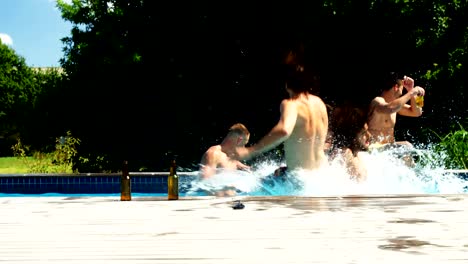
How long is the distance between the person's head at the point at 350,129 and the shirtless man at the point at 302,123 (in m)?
1.25

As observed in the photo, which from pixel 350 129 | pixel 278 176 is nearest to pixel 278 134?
pixel 278 176

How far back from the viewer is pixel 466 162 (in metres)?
10.4

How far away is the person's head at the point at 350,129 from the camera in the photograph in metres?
7.56

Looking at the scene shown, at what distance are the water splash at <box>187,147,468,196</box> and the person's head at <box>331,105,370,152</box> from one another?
0.20 m

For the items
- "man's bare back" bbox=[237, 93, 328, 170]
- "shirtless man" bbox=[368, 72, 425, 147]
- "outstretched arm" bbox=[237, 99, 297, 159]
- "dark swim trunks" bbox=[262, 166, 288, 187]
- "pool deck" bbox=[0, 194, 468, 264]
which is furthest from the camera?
"shirtless man" bbox=[368, 72, 425, 147]

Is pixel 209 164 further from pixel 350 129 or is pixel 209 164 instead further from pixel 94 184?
pixel 94 184

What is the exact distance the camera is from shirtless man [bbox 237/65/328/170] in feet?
18.9

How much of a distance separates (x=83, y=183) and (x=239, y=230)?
5.85m

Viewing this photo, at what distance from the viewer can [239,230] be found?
372cm

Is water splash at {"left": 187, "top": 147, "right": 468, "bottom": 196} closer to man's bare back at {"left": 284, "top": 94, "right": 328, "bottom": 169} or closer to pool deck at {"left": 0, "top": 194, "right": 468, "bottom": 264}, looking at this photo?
man's bare back at {"left": 284, "top": 94, "right": 328, "bottom": 169}

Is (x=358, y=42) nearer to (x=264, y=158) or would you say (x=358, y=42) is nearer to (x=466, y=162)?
(x=264, y=158)

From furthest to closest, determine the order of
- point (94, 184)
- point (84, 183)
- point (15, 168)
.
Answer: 1. point (15, 168)
2. point (84, 183)
3. point (94, 184)

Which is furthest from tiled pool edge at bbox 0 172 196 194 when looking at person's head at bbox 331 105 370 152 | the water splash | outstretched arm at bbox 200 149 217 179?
person's head at bbox 331 105 370 152

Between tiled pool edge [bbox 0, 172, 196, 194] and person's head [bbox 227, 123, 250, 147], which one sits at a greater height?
person's head [bbox 227, 123, 250, 147]
